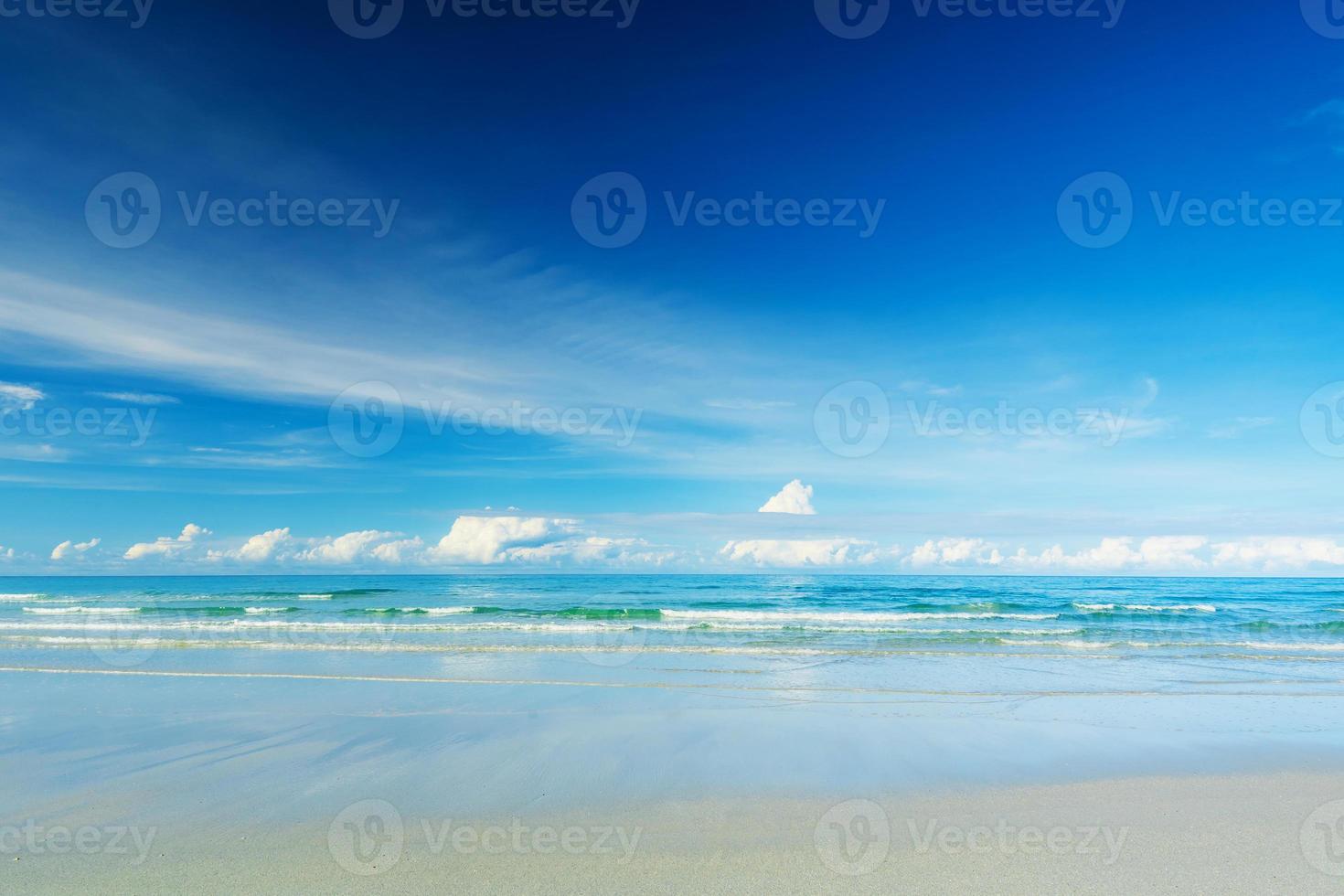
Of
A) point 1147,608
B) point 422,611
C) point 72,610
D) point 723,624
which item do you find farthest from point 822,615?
point 72,610

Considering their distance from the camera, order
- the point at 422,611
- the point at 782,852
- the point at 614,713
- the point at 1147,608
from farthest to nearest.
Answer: the point at 1147,608 → the point at 422,611 → the point at 614,713 → the point at 782,852

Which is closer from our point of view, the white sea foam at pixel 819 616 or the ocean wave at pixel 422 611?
the white sea foam at pixel 819 616

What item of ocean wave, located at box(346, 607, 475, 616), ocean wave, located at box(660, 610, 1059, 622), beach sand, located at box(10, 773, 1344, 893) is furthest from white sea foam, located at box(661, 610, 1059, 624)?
beach sand, located at box(10, 773, 1344, 893)

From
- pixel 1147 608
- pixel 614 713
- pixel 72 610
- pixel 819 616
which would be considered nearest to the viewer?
pixel 614 713

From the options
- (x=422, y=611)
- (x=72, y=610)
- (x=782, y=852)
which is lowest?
(x=72, y=610)

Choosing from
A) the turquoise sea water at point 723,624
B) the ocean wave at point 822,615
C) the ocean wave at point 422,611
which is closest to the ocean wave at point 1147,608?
the turquoise sea water at point 723,624

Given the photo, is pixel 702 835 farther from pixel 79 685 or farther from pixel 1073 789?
pixel 79 685

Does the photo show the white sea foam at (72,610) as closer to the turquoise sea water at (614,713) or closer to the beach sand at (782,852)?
the turquoise sea water at (614,713)

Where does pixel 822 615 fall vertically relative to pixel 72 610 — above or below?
above

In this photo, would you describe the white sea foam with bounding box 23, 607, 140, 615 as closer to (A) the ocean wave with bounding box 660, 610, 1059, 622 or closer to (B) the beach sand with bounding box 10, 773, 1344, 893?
(A) the ocean wave with bounding box 660, 610, 1059, 622

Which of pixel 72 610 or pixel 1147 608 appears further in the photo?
pixel 72 610

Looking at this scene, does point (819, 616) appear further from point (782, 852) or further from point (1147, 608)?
point (782, 852)

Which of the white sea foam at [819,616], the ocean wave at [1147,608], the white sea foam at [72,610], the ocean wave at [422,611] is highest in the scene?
the ocean wave at [1147,608]

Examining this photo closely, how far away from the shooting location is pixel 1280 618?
99.1 ft
